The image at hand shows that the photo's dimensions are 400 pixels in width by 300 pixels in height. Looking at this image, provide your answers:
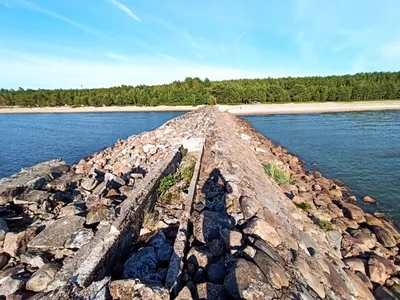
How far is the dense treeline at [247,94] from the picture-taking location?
67188 millimetres

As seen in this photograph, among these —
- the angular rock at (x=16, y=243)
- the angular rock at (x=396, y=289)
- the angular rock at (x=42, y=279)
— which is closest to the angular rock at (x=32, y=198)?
the angular rock at (x=16, y=243)

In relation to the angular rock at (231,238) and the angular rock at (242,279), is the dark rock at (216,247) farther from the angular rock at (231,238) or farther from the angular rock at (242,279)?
the angular rock at (242,279)

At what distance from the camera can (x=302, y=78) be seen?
266ft

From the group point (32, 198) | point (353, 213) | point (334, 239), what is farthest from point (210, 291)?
point (353, 213)

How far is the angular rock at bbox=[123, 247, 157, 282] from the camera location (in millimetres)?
3395

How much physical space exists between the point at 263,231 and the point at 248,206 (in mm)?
778

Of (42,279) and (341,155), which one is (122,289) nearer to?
(42,279)

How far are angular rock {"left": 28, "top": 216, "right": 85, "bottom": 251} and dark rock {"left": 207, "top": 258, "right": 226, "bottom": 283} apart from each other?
8.88 ft

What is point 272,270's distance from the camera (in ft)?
10.1

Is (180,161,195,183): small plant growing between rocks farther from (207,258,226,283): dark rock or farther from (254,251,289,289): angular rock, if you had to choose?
(254,251,289,289): angular rock

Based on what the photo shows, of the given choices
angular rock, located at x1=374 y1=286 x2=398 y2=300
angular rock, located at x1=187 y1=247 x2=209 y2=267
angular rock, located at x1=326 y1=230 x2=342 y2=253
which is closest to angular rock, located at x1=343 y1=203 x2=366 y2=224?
angular rock, located at x1=326 y1=230 x2=342 y2=253

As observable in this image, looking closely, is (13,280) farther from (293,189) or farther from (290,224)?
(293,189)

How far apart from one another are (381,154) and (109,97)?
83430 mm

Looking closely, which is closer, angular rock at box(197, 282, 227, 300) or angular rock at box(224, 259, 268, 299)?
angular rock at box(224, 259, 268, 299)
